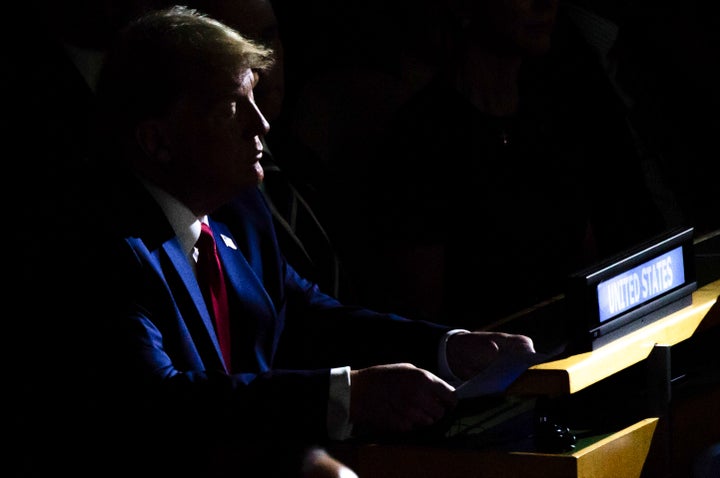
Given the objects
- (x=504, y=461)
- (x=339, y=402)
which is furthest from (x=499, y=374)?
(x=339, y=402)

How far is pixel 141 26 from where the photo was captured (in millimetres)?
2184

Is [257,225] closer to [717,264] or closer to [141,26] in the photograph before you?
[141,26]

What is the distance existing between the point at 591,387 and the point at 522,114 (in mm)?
1075

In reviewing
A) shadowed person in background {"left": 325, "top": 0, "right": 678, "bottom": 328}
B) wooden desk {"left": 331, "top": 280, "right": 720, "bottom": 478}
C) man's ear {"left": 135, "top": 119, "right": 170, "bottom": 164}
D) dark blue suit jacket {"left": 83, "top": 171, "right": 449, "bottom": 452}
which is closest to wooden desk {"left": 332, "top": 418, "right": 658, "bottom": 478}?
wooden desk {"left": 331, "top": 280, "right": 720, "bottom": 478}

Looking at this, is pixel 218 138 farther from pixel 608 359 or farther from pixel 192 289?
pixel 608 359

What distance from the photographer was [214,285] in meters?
2.29

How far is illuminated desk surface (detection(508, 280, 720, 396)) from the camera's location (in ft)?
6.48

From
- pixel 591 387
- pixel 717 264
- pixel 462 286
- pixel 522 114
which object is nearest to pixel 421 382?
pixel 591 387

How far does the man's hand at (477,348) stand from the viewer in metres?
2.22

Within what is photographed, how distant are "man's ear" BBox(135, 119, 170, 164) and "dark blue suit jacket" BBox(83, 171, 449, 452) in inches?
2.3

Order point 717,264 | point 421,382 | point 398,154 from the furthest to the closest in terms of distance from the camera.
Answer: point 398,154 → point 717,264 → point 421,382

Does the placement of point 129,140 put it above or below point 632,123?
above

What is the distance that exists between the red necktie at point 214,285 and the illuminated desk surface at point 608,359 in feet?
1.72

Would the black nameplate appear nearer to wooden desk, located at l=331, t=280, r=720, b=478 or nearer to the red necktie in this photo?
wooden desk, located at l=331, t=280, r=720, b=478
